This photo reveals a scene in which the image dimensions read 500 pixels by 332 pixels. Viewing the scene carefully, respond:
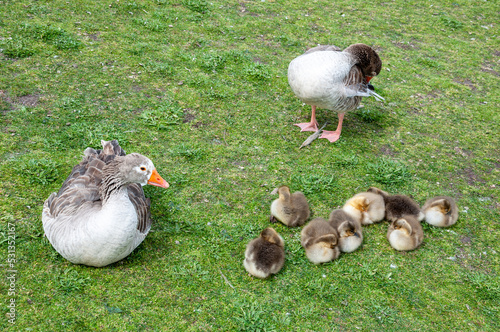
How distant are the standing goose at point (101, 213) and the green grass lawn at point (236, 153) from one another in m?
0.33

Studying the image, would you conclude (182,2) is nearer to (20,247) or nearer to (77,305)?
(20,247)

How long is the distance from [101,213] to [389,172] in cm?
434

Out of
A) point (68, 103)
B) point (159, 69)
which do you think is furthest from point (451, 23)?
point (68, 103)

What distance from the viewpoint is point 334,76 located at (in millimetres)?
6766

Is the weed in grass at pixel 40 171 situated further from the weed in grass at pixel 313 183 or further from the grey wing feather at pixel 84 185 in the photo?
the weed in grass at pixel 313 183

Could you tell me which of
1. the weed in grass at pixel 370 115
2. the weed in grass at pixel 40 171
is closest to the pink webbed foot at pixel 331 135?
the weed in grass at pixel 370 115

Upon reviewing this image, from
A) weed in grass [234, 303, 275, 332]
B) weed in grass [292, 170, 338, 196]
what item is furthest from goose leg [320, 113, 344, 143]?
weed in grass [234, 303, 275, 332]

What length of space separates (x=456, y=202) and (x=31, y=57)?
765 centimetres

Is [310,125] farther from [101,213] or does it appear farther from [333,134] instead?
[101,213]

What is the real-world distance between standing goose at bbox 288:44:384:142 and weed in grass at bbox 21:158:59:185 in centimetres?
379

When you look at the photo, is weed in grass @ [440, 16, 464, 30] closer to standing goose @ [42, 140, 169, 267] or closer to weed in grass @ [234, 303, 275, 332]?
standing goose @ [42, 140, 169, 267]

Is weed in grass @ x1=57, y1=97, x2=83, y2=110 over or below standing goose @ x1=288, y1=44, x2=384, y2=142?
below

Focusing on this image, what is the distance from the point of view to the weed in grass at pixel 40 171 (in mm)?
5660

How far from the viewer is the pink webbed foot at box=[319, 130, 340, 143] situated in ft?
24.3
